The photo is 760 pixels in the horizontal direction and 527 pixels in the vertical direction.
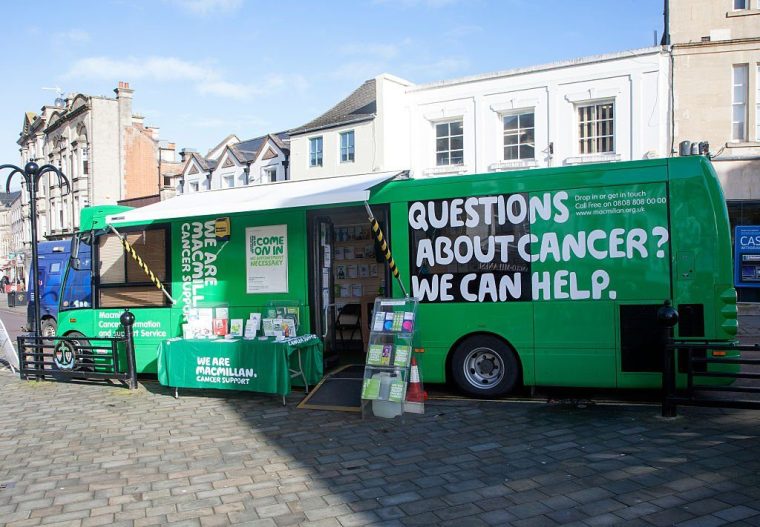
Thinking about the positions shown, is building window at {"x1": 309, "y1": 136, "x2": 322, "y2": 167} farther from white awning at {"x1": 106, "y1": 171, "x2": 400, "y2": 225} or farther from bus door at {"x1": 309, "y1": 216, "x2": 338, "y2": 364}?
bus door at {"x1": 309, "y1": 216, "x2": 338, "y2": 364}

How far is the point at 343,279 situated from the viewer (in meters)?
11.4

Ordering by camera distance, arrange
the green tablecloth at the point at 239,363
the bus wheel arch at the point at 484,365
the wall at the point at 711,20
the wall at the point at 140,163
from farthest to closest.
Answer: the wall at the point at 140,163
the wall at the point at 711,20
the green tablecloth at the point at 239,363
the bus wheel arch at the point at 484,365

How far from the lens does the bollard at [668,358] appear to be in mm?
6117

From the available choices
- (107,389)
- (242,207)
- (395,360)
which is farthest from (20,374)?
(395,360)

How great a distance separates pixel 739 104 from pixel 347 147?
606 inches

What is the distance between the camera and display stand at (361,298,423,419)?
22.1 feet

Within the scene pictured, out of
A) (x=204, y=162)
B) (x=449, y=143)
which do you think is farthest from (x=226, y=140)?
(x=449, y=143)

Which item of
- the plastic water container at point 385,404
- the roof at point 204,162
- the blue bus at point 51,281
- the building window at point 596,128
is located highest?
the roof at point 204,162

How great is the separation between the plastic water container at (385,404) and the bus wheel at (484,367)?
1.13m

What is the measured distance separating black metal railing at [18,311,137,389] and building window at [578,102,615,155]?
1689 cm

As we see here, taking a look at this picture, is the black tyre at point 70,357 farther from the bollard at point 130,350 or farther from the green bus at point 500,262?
the green bus at point 500,262

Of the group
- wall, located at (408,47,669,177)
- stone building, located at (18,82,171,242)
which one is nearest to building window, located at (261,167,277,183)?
wall, located at (408,47,669,177)

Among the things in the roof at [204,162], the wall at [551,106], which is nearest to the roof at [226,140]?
the roof at [204,162]

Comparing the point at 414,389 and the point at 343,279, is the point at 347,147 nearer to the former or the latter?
the point at 343,279
